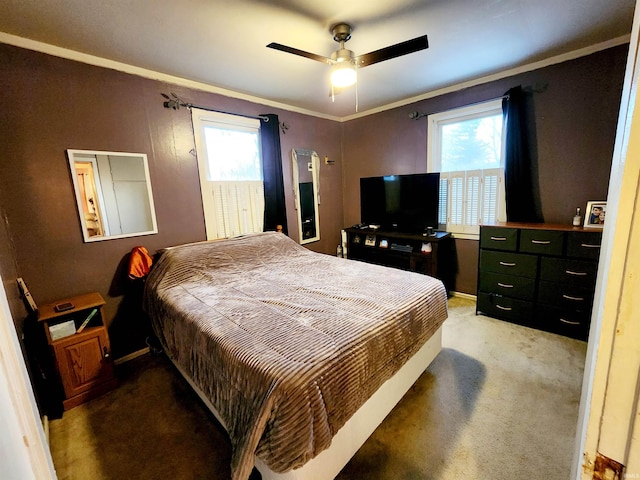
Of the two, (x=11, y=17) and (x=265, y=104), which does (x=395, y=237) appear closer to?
(x=265, y=104)

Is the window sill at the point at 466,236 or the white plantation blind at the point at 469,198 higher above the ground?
the white plantation blind at the point at 469,198

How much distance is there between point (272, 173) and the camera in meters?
3.38

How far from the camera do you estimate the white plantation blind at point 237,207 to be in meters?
3.05

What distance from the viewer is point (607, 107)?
2363mm

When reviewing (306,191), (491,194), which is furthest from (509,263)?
(306,191)

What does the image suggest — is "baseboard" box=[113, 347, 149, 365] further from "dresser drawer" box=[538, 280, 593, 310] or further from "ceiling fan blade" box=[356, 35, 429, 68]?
"dresser drawer" box=[538, 280, 593, 310]

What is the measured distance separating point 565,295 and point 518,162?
1377 mm

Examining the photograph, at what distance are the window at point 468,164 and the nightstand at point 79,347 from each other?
149 inches

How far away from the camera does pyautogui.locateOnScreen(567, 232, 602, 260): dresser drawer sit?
226 centimetres

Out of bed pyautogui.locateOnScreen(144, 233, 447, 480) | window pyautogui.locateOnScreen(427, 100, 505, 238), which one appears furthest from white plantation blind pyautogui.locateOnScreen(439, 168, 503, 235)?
bed pyautogui.locateOnScreen(144, 233, 447, 480)

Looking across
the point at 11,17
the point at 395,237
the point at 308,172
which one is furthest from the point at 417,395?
the point at 11,17

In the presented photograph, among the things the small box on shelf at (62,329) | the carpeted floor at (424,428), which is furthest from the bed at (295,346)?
the small box on shelf at (62,329)

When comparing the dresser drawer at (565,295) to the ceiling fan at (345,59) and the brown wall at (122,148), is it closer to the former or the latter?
the brown wall at (122,148)

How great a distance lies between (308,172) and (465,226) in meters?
2.25
